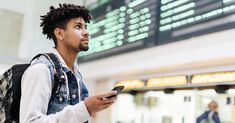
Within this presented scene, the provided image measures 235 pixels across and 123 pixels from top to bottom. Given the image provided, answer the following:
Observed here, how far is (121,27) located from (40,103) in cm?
284

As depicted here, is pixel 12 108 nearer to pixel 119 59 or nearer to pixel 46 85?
pixel 46 85

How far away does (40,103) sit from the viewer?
115 centimetres

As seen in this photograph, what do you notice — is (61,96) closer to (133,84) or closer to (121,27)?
(133,84)

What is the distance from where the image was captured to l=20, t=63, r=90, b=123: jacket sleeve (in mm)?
1108

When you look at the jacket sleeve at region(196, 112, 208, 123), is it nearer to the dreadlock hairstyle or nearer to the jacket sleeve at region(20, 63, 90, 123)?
the dreadlock hairstyle

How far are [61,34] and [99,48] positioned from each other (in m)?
2.88

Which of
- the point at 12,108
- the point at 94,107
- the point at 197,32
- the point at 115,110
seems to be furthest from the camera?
the point at 115,110

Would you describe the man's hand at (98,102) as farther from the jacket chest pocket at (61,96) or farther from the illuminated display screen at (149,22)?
the illuminated display screen at (149,22)

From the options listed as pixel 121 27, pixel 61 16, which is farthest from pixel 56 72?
pixel 121 27

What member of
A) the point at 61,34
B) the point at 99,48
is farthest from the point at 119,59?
the point at 61,34

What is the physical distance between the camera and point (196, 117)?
3176 millimetres

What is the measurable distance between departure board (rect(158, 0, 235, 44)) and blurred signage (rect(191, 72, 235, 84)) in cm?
37

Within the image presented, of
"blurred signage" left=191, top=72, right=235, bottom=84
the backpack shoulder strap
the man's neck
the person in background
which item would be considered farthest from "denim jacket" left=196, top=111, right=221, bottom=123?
the backpack shoulder strap

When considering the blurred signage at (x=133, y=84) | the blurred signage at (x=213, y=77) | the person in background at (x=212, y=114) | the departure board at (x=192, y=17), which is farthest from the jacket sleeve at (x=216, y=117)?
the blurred signage at (x=133, y=84)
